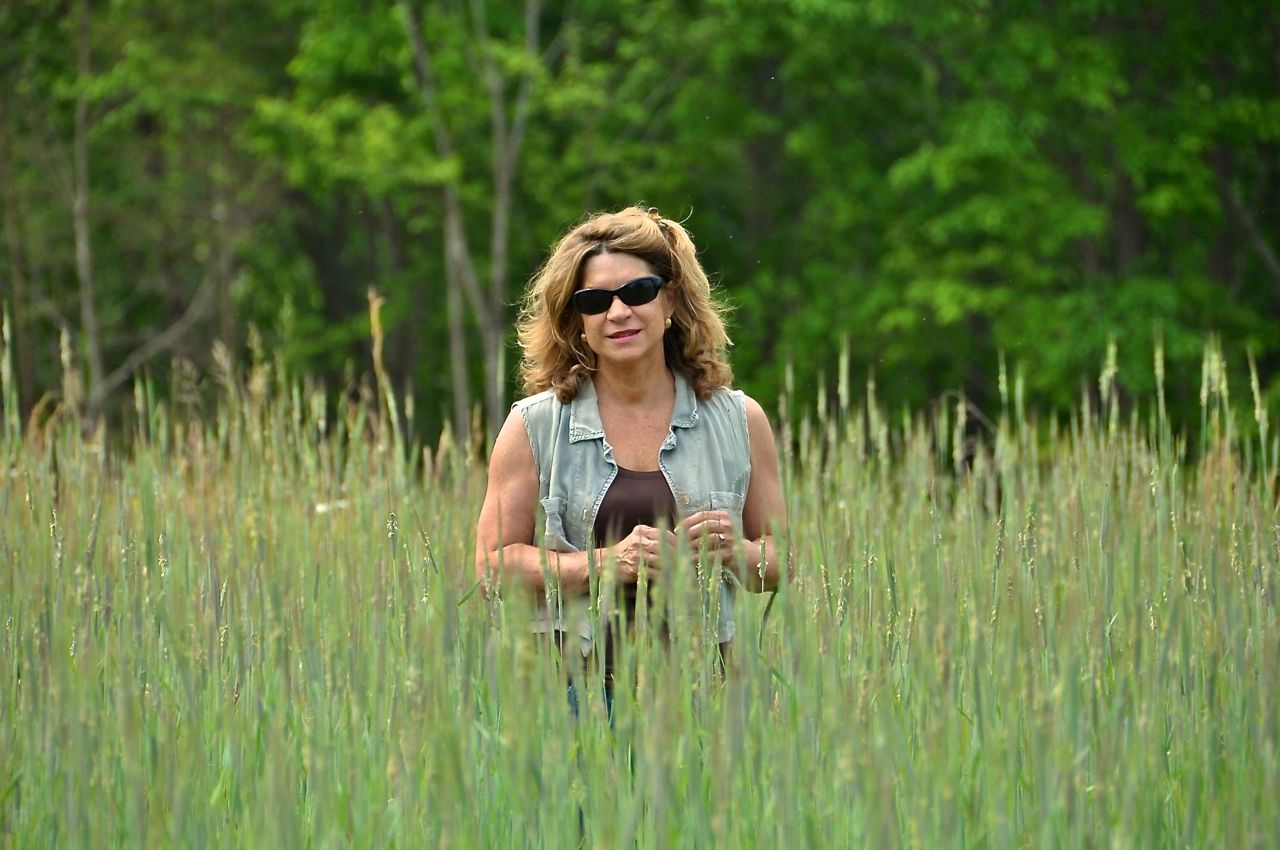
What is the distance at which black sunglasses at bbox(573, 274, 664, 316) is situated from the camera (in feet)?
8.82

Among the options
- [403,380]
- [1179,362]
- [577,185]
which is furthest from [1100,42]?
[403,380]

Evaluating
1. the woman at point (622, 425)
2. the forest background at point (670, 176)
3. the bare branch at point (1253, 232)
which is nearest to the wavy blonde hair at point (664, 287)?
the woman at point (622, 425)

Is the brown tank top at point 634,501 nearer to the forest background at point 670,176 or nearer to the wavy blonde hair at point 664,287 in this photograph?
the wavy blonde hair at point 664,287

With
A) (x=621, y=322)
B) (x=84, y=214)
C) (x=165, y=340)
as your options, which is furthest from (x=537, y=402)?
(x=165, y=340)

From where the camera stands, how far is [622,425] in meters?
2.73

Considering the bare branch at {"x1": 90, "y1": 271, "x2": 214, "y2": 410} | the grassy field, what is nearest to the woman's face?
the grassy field

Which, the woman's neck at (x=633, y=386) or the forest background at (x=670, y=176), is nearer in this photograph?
the woman's neck at (x=633, y=386)

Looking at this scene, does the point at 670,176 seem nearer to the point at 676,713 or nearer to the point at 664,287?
the point at 664,287

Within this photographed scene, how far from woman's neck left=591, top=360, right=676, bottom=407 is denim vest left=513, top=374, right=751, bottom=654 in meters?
0.04

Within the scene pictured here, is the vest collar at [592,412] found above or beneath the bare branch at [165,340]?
above

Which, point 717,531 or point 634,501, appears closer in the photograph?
point 717,531

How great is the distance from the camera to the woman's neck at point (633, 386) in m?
2.75

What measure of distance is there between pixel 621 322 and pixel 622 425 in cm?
17

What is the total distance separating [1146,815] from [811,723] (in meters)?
0.45
